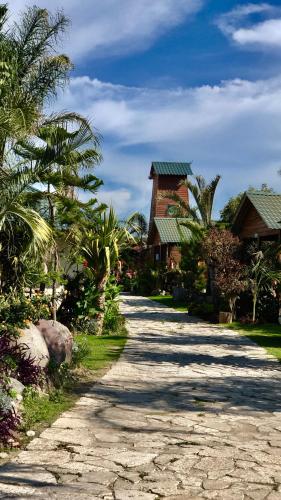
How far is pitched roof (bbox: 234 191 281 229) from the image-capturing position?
808 inches

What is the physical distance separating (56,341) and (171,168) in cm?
3721

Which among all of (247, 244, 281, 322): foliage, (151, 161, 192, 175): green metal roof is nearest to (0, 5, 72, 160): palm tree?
(247, 244, 281, 322): foliage

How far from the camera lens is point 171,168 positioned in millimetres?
44812

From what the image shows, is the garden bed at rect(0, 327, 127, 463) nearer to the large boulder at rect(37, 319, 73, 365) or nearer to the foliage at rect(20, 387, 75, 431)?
the foliage at rect(20, 387, 75, 431)

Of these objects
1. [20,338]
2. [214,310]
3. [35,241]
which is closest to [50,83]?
[35,241]

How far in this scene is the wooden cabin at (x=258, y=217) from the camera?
68.2 ft

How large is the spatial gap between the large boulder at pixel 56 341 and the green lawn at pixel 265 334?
463 cm

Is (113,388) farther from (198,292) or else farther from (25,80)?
(198,292)

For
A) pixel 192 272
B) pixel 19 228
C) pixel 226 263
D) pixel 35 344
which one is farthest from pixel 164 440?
pixel 192 272

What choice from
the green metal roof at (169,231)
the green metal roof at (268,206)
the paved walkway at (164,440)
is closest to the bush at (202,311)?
the green metal roof at (268,206)

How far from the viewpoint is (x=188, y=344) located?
13.3 metres

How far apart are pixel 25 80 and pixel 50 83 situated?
62 centimetres

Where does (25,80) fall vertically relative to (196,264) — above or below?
above

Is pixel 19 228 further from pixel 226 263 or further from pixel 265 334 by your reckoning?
pixel 226 263
